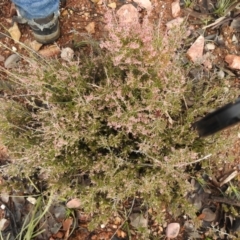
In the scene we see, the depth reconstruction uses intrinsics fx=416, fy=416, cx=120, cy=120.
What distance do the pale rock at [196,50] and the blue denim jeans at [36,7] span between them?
93 cm

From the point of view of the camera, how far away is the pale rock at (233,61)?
2.81 meters

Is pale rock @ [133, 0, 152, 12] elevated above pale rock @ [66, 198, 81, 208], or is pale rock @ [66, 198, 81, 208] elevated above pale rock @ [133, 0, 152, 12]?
pale rock @ [133, 0, 152, 12]

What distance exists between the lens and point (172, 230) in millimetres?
2666

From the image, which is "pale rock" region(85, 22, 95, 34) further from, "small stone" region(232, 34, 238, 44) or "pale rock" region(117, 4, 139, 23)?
"small stone" region(232, 34, 238, 44)

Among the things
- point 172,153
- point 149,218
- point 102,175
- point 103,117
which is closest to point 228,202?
point 149,218

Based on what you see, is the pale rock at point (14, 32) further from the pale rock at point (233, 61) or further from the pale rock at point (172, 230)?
the pale rock at point (172, 230)

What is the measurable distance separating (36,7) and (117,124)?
0.80 metres

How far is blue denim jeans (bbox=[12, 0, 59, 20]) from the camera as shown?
7.26 feet

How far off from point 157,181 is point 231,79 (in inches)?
42.4

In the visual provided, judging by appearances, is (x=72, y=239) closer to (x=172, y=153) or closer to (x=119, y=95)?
(x=172, y=153)

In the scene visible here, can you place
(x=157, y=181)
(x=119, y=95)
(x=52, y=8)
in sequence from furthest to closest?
1. (x=52, y=8)
2. (x=157, y=181)
3. (x=119, y=95)

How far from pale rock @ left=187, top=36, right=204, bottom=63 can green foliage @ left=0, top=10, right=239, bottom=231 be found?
18.7 inches

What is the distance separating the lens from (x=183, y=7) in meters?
2.95

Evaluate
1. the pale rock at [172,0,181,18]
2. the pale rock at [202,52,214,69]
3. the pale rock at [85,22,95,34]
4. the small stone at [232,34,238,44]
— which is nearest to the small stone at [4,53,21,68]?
the pale rock at [85,22,95,34]
